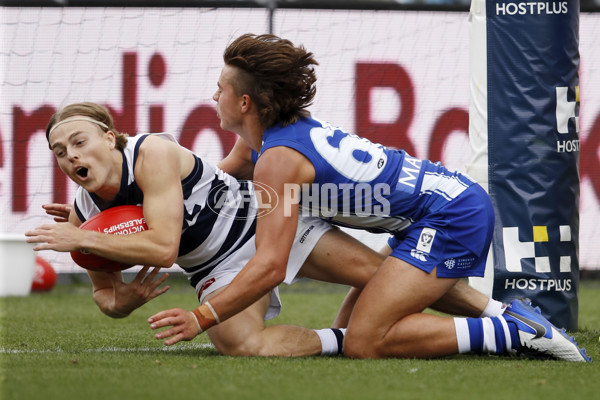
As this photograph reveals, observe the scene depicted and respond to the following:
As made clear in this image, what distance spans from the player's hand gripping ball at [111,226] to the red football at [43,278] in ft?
13.0

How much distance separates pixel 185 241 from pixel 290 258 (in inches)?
18.2

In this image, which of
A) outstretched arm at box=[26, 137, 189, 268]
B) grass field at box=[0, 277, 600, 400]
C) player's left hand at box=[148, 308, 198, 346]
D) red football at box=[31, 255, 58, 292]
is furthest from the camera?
red football at box=[31, 255, 58, 292]

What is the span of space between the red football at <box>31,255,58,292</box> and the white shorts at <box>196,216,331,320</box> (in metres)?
3.84

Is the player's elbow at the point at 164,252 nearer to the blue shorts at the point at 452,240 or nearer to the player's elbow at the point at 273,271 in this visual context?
the player's elbow at the point at 273,271

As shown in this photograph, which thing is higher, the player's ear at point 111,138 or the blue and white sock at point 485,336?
the player's ear at point 111,138

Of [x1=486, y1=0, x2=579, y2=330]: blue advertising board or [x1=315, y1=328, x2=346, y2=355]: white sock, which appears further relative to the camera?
[x1=486, y1=0, x2=579, y2=330]: blue advertising board

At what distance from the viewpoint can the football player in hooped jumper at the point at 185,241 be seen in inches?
127

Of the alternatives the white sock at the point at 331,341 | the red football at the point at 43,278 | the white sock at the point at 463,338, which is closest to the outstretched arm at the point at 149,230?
the white sock at the point at 331,341

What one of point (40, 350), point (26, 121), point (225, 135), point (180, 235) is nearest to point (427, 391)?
point (180, 235)

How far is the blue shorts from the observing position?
3422mm

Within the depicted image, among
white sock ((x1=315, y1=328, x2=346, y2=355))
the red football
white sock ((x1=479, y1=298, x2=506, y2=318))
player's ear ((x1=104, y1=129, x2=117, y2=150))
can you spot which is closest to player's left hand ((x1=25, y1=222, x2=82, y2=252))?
player's ear ((x1=104, y1=129, x2=117, y2=150))

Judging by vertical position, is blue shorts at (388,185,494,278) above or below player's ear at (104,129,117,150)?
below

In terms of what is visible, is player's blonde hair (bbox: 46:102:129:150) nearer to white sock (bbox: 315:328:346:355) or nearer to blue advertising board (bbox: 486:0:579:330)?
white sock (bbox: 315:328:346:355)

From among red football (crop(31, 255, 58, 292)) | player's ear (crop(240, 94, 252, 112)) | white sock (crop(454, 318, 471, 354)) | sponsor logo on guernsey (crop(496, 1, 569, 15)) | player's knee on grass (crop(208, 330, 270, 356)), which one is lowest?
red football (crop(31, 255, 58, 292))
